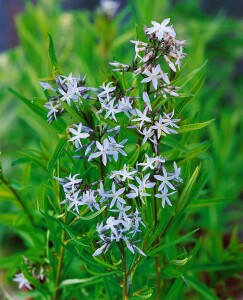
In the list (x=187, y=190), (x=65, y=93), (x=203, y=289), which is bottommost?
(x=203, y=289)

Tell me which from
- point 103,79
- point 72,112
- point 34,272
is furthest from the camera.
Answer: point 103,79

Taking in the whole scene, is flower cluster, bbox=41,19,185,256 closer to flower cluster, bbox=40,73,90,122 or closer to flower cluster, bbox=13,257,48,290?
flower cluster, bbox=40,73,90,122

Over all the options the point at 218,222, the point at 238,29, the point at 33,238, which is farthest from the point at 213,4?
the point at 33,238

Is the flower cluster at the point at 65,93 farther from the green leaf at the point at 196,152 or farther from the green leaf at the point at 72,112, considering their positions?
the green leaf at the point at 196,152

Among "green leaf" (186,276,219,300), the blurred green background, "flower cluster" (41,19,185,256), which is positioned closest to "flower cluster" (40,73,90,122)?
"flower cluster" (41,19,185,256)

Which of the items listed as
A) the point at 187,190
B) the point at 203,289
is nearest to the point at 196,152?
the point at 187,190

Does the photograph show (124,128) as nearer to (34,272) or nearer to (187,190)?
(187,190)
